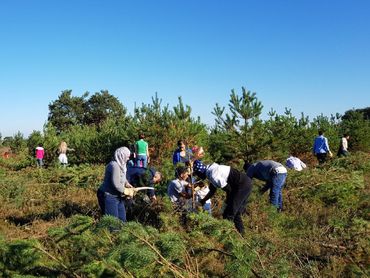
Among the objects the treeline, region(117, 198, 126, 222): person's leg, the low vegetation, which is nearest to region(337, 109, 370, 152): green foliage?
the treeline

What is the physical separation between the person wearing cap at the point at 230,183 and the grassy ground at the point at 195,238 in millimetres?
420

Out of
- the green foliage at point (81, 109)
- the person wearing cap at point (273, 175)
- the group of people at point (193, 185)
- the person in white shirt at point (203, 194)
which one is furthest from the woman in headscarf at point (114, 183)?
the green foliage at point (81, 109)

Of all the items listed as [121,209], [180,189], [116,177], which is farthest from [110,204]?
[180,189]

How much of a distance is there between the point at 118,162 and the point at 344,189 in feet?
15.3

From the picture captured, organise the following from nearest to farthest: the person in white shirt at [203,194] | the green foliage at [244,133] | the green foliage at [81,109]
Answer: the person in white shirt at [203,194] → the green foliage at [244,133] → the green foliage at [81,109]

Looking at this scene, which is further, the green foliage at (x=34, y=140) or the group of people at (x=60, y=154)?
the green foliage at (x=34, y=140)

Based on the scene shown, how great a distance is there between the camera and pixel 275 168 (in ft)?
24.8

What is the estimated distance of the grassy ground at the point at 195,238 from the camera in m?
3.29

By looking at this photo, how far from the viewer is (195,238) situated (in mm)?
4152

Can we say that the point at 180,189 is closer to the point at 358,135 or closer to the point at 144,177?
the point at 144,177

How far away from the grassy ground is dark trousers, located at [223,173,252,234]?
1.27 feet

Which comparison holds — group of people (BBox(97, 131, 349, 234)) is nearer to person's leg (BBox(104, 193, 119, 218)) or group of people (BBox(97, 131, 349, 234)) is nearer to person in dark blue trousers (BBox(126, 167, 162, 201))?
person's leg (BBox(104, 193, 119, 218))

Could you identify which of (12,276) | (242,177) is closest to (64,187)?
(242,177)

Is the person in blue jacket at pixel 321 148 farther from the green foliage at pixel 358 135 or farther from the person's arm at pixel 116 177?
the person's arm at pixel 116 177
